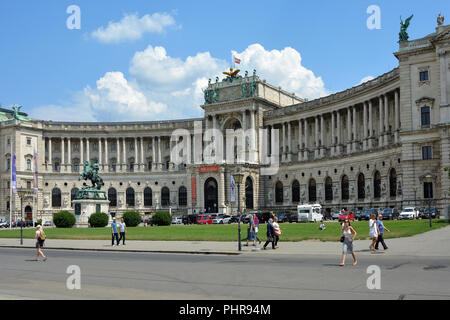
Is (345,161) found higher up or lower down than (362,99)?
lower down

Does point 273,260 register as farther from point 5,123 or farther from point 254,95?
point 5,123

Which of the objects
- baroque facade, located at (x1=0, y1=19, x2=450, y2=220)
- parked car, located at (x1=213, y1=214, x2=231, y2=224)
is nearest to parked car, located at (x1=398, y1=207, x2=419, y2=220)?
baroque facade, located at (x1=0, y1=19, x2=450, y2=220)

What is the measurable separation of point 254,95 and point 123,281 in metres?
97.9

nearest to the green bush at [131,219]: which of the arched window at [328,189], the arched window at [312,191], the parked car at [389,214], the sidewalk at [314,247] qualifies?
the sidewalk at [314,247]

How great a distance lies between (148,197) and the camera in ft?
438

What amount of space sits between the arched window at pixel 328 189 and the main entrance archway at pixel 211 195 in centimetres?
2393

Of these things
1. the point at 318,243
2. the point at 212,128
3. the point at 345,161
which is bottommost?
the point at 318,243

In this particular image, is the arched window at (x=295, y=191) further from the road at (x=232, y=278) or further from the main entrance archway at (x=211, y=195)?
the road at (x=232, y=278)

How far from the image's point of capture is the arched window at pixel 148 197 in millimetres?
133125

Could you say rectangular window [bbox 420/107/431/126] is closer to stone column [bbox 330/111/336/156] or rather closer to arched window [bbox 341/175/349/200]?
arched window [bbox 341/175/349/200]

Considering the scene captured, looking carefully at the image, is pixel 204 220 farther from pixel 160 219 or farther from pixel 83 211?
pixel 83 211
